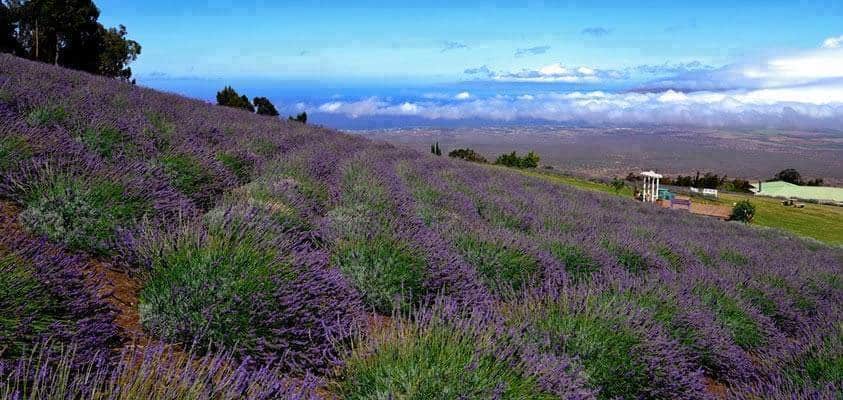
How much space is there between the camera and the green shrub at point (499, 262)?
4938 millimetres

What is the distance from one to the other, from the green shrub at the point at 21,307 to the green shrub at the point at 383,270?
6.40 feet

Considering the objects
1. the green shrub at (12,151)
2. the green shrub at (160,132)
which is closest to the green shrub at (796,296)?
the green shrub at (160,132)

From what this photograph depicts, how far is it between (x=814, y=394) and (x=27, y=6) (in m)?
44.3

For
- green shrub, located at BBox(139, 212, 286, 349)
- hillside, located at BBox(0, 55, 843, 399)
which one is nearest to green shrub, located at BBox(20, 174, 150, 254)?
hillside, located at BBox(0, 55, 843, 399)

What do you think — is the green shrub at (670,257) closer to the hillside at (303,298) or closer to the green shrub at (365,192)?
the hillside at (303,298)

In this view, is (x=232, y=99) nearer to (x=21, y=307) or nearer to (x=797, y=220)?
(x=21, y=307)

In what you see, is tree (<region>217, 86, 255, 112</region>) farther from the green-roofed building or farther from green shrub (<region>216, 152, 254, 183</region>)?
the green-roofed building

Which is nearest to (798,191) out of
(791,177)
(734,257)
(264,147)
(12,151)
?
(791,177)

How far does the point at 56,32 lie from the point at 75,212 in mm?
40692

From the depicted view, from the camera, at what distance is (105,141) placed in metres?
5.16

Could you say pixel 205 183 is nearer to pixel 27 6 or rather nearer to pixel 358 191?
pixel 358 191

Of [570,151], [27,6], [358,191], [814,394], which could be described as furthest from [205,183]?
[570,151]

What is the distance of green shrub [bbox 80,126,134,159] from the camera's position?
5008 millimetres

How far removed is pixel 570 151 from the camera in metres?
160
